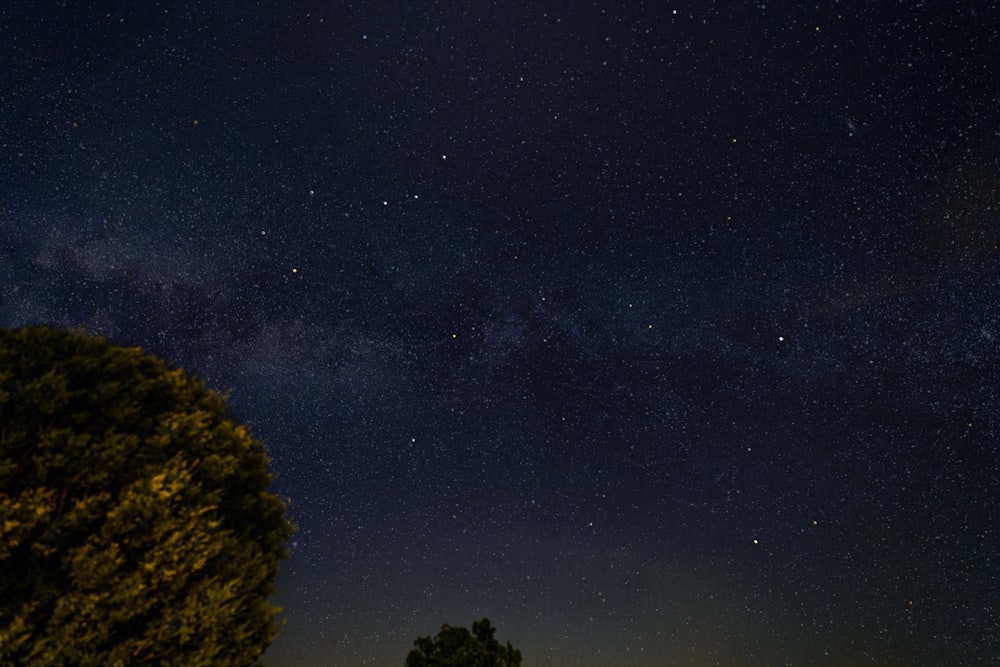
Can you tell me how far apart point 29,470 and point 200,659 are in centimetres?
435

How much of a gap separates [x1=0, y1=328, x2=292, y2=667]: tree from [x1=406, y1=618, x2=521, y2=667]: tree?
5.99 meters

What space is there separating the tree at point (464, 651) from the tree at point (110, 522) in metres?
5.99

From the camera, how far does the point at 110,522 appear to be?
35.2 ft

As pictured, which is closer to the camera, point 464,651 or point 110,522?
point 110,522

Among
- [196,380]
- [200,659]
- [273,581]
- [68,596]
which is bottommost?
[200,659]

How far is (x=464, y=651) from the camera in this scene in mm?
17000

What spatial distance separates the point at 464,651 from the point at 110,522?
393 inches

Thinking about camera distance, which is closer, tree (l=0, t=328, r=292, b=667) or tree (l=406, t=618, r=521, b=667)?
tree (l=0, t=328, r=292, b=667)

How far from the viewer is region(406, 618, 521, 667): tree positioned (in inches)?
668

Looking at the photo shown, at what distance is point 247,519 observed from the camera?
45.2 ft

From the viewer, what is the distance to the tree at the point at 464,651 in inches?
668

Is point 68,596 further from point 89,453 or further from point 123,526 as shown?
point 89,453

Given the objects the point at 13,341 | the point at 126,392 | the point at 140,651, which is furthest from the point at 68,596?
the point at 13,341

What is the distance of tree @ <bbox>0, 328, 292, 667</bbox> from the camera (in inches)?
405
